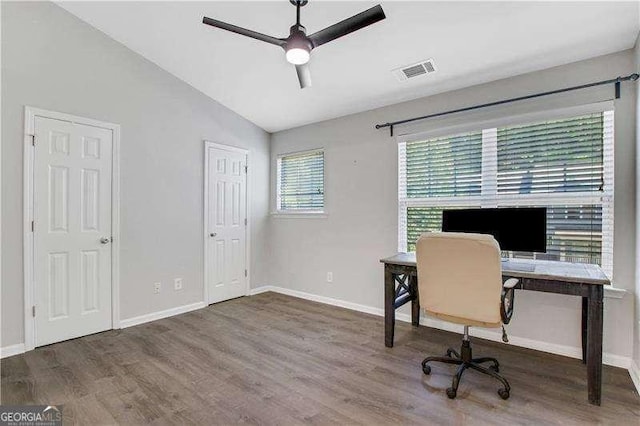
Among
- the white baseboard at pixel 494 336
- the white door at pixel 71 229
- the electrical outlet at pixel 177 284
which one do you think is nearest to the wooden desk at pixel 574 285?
the white baseboard at pixel 494 336

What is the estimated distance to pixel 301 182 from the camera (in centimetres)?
484

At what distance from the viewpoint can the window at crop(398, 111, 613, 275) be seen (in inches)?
105

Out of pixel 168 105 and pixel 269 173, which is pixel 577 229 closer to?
pixel 269 173

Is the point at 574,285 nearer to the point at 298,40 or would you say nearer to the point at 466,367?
the point at 466,367

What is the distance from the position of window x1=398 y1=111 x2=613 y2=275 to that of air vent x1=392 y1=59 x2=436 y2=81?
28.3 inches

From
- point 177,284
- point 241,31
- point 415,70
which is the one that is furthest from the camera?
point 177,284

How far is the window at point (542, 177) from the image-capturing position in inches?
105

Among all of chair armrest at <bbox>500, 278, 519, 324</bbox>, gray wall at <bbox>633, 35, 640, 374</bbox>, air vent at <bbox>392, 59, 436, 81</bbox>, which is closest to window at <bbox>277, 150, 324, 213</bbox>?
air vent at <bbox>392, 59, 436, 81</bbox>

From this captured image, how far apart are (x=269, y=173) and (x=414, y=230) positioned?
8.31 feet

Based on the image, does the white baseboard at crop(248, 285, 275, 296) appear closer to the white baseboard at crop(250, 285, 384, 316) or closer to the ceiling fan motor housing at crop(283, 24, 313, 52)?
the white baseboard at crop(250, 285, 384, 316)

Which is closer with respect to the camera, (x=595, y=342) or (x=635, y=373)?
(x=595, y=342)

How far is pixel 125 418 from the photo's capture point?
6.37 ft

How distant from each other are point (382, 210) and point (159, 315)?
2882 mm

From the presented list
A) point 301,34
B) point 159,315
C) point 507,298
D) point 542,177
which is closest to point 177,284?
point 159,315
